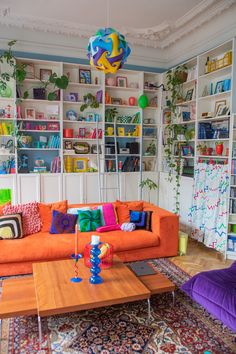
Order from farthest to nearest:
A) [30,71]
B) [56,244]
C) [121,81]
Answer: [121,81]
[30,71]
[56,244]

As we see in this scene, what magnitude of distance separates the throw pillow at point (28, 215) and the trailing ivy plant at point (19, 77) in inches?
82.6

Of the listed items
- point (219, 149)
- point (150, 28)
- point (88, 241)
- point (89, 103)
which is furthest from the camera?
point (89, 103)

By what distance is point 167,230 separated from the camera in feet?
12.2

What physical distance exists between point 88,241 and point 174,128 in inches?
105

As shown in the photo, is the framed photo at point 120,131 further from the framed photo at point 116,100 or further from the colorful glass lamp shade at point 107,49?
the colorful glass lamp shade at point 107,49

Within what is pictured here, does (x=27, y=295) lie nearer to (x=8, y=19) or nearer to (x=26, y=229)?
(x=26, y=229)

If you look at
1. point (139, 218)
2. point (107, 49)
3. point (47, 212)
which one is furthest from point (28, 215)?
point (107, 49)

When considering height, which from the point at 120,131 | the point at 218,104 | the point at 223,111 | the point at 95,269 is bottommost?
the point at 95,269

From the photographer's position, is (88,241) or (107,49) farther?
(88,241)

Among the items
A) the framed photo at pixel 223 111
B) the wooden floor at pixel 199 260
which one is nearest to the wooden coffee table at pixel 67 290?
the wooden floor at pixel 199 260

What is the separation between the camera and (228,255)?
3.82m

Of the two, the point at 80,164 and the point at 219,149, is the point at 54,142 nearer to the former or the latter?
the point at 80,164

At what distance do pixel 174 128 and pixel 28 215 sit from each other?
2860 mm

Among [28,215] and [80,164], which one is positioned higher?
[80,164]
